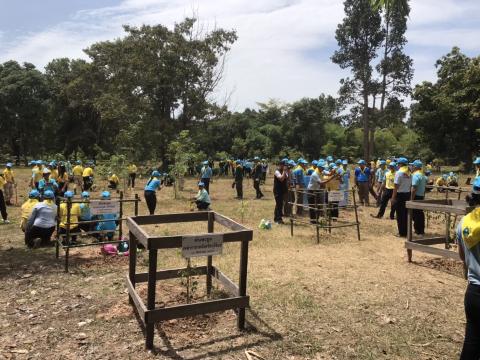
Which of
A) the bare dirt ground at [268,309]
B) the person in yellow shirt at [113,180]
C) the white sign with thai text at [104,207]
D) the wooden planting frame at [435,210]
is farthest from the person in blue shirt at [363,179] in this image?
the person in yellow shirt at [113,180]

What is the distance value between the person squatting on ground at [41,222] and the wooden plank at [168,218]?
4.76 metres

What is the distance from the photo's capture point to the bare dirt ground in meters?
4.91

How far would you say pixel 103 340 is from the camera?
16.6ft

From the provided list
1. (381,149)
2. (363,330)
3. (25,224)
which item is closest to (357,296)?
(363,330)

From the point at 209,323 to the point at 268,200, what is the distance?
14.8 metres

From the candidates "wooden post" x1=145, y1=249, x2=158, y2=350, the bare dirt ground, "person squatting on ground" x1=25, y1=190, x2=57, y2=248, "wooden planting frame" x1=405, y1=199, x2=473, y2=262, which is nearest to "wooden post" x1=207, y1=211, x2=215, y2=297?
the bare dirt ground

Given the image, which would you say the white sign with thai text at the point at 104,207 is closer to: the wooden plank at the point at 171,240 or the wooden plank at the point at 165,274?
the wooden plank at the point at 165,274

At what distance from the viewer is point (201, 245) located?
4.88 meters

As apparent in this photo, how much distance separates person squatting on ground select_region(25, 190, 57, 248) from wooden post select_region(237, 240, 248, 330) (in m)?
6.33

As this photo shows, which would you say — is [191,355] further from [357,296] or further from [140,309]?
[357,296]

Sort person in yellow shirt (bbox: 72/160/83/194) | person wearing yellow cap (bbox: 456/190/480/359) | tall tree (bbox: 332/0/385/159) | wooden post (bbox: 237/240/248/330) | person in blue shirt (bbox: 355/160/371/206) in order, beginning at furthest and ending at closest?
tall tree (bbox: 332/0/385/159)
person in yellow shirt (bbox: 72/160/83/194)
person in blue shirt (bbox: 355/160/371/206)
wooden post (bbox: 237/240/248/330)
person wearing yellow cap (bbox: 456/190/480/359)

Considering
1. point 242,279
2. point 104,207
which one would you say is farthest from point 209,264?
point 104,207

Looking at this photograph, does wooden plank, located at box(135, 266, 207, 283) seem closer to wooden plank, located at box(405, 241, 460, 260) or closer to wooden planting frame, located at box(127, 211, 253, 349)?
wooden planting frame, located at box(127, 211, 253, 349)

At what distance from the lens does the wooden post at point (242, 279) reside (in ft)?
16.9
